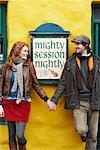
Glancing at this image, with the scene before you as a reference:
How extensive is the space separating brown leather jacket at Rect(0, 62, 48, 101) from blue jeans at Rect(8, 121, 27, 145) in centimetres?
40

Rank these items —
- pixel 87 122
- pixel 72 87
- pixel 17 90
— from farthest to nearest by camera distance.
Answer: pixel 87 122 < pixel 72 87 < pixel 17 90

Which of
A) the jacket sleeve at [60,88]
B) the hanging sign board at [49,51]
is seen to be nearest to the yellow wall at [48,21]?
the hanging sign board at [49,51]

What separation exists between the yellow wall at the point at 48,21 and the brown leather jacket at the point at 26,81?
332mm

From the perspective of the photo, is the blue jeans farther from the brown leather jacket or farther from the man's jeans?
the man's jeans

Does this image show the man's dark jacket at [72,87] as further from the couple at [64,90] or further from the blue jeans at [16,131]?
the blue jeans at [16,131]

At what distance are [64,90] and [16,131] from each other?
36.6 inches

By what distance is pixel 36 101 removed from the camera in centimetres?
709

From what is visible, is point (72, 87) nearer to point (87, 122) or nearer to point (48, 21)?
point (87, 122)

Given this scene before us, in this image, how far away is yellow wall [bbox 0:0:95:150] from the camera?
7.00m

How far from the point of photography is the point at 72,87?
21.8 ft

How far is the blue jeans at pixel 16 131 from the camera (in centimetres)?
652

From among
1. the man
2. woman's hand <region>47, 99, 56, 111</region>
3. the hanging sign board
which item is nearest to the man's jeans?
the man

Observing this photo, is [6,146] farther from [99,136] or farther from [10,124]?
[99,136]

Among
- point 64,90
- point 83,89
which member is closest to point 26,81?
point 64,90
